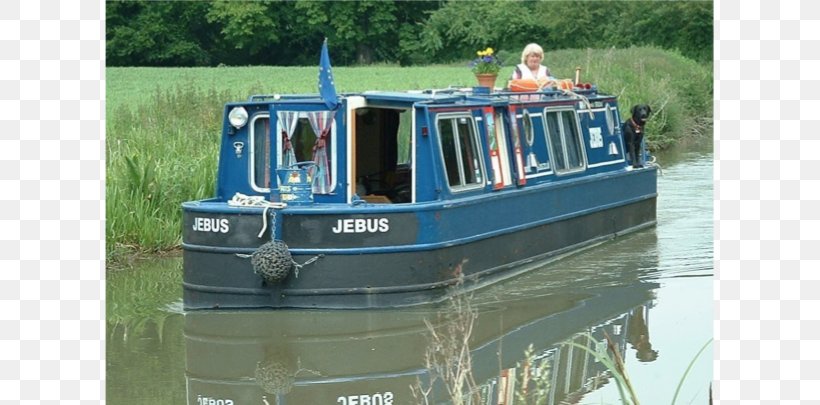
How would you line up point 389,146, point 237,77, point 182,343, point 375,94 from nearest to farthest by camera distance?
1. point 182,343
2. point 375,94
3. point 389,146
4. point 237,77

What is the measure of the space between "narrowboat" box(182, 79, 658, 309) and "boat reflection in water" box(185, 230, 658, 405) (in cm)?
24

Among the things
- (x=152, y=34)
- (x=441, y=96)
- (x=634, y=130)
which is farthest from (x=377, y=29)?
(x=441, y=96)

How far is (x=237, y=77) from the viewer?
3766cm

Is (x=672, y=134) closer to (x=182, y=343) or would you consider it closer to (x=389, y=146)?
(x=389, y=146)

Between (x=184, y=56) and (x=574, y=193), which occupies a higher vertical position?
(x=184, y=56)

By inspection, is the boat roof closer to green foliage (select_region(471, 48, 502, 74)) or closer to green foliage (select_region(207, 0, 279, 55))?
green foliage (select_region(471, 48, 502, 74))

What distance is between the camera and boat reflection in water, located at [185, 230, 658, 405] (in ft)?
30.1

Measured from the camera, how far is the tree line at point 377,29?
50.5 m

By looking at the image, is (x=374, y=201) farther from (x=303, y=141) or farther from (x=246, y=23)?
(x=246, y=23)

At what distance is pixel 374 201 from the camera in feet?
41.4

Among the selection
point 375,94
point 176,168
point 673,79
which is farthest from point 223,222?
point 673,79

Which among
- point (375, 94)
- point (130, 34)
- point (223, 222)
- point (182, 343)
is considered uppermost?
point (130, 34)

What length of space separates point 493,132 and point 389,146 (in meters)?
1.04

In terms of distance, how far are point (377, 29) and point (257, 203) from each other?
41.8 meters
